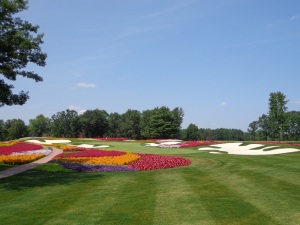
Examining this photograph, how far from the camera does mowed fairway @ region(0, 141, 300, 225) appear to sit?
26.4 feet

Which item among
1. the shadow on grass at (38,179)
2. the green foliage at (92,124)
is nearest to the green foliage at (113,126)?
the green foliage at (92,124)

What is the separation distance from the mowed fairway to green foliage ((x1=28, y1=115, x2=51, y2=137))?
129m

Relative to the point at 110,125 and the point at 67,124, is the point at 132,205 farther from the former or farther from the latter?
the point at 110,125

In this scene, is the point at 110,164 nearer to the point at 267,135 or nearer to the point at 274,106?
the point at 274,106

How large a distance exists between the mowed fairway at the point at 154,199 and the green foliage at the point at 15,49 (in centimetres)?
444

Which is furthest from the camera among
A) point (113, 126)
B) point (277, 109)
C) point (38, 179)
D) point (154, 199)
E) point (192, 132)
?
point (113, 126)

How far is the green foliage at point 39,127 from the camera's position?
447 feet

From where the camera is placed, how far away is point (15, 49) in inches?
603

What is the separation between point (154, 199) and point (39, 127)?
13679 cm

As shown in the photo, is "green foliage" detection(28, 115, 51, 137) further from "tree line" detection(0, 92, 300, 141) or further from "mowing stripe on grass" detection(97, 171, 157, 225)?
"mowing stripe on grass" detection(97, 171, 157, 225)

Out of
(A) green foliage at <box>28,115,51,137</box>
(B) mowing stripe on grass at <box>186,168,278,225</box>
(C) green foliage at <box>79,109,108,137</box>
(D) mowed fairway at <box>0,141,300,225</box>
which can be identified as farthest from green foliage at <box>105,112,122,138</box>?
(B) mowing stripe on grass at <box>186,168,278,225</box>

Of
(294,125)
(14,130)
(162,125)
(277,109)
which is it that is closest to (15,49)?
(277,109)

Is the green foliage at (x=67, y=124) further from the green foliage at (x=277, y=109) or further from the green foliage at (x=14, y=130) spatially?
the green foliage at (x=277, y=109)

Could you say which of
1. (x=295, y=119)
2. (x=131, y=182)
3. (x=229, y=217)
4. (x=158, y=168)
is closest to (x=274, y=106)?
(x=158, y=168)
